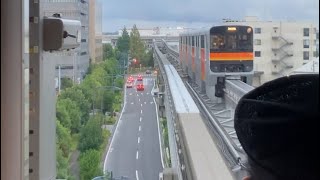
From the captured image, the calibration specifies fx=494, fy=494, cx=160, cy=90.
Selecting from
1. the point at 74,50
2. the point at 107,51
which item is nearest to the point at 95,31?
the point at 107,51

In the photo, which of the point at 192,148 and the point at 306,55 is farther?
the point at 192,148

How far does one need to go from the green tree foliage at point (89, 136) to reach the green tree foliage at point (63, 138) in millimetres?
48

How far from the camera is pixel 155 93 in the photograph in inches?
99.9

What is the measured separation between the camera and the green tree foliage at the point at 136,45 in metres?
2.18

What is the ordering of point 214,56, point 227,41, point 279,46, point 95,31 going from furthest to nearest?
1. point 227,41
2. point 214,56
3. point 95,31
4. point 279,46

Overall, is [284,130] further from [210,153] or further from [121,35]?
[210,153]

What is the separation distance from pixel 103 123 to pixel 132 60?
387 mm

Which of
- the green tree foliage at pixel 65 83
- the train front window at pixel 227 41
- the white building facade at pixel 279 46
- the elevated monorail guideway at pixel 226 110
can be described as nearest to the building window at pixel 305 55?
the white building facade at pixel 279 46

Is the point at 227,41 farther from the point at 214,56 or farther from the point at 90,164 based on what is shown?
the point at 90,164

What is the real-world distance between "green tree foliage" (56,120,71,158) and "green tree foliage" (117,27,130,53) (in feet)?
1.59

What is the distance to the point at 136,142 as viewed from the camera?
7.09 feet

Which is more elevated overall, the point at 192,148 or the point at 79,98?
the point at 79,98

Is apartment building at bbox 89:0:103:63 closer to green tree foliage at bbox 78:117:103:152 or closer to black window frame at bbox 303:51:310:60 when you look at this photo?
green tree foliage at bbox 78:117:103:152

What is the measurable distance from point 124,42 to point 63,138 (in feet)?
1.78
